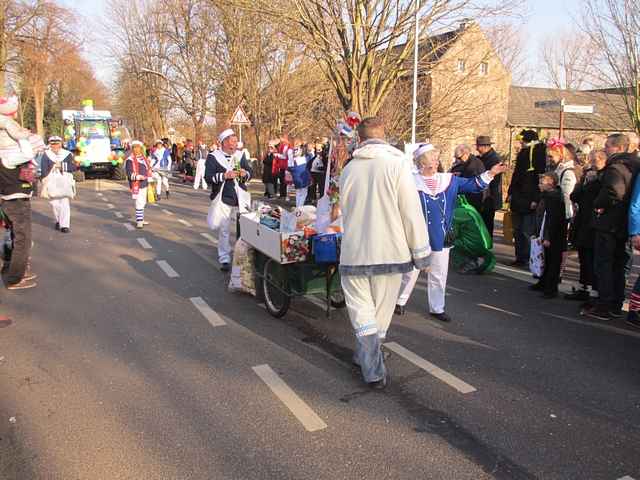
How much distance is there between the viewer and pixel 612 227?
6082 mm

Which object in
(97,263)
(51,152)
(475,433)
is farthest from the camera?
(51,152)

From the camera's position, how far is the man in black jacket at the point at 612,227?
5980 mm

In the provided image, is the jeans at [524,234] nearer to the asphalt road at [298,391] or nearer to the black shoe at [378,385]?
the asphalt road at [298,391]

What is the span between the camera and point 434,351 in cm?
524

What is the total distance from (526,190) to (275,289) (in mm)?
4716

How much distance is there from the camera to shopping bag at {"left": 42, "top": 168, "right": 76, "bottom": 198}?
11.7 metres

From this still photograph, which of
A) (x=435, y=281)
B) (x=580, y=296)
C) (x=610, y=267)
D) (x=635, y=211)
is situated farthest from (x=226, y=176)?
(x=635, y=211)

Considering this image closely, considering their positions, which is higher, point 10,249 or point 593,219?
point 593,219

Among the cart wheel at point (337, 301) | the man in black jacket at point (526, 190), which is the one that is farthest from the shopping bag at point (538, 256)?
the cart wheel at point (337, 301)

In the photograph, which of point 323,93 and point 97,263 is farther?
point 323,93

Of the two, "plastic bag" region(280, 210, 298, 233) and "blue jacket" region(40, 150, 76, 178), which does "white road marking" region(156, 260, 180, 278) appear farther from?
"blue jacket" region(40, 150, 76, 178)

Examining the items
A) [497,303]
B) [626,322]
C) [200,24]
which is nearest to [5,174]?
[497,303]

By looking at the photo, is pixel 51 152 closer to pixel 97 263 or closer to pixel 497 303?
pixel 97 263

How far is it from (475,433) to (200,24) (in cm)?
3478
